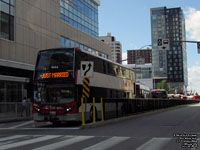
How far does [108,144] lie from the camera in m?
9.26

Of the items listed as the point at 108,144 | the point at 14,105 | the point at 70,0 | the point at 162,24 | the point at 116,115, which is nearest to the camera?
the point at 108,144

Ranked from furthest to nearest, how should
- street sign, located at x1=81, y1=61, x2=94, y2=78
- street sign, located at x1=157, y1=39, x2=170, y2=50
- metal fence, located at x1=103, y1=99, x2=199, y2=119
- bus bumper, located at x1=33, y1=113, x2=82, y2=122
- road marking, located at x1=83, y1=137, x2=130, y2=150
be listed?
street sign, located at x1=157, y1=39, x2=170, y2=50 → metal fence, located at x1=103, y1=99, x2=199, y2=119 → bus bumper, located at x1=33, y1=113, x2=82, y2=122 → street sign, located at x1=81, y1=61, x2=94, y2=78 → road marking, located at x1=83, y1=137, x2=130, y2=150

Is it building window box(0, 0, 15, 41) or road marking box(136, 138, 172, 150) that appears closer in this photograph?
road marking box(136, 138, 172, 150)

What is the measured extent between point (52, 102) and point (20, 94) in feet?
61.6

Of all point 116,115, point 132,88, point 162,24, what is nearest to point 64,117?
point 116,115

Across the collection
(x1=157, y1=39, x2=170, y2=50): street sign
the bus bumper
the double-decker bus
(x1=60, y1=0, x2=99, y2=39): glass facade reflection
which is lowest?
the bus bumper

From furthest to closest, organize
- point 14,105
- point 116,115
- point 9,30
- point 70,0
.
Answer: point 70,0 → point 9,30 → point 14,105 → point 116,115

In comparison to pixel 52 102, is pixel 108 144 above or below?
below

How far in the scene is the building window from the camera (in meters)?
30.6

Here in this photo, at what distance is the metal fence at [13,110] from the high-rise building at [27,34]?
155 cm

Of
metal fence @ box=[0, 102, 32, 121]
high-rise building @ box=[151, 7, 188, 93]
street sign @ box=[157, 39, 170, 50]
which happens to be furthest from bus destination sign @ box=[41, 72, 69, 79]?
high-rise building @ box=[151, 7, 188, 93]

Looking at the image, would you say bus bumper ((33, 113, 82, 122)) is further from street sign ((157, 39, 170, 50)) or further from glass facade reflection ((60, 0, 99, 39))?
glass facade reflection ((60, 0, 99, 39))

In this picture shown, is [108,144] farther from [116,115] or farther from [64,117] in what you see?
[116,115]

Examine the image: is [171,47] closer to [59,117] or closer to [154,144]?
[59,117]
